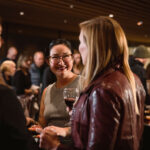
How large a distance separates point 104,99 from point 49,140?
38cm

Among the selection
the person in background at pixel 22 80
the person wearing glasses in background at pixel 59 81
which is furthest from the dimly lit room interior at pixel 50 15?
the person wearing glasses in background at pixel 59 81

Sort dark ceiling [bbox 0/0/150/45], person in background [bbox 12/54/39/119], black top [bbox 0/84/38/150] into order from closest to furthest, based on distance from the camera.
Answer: black top [bbox 0/84/38/150]
person in background [bbox 12/54/39/119]
dark ceiling [bbox 0/0/150/45]

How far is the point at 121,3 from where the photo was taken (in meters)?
5.69

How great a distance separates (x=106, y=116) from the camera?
939mm

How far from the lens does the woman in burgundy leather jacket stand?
3.10 feet

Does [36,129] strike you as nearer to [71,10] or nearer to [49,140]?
[49,140]

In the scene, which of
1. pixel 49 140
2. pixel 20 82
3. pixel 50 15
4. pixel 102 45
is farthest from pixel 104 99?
pixel 50 15

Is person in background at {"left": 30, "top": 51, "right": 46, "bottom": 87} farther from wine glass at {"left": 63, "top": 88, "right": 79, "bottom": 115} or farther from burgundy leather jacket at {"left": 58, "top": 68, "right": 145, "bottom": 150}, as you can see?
burgundy leather jacket at {"left": 58, "top": 68, "right": 145, "bottom": 150}

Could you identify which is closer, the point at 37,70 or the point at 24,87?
the point at 24,87

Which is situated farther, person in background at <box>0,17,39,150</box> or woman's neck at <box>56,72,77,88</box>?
woman's neck at <box>56,72,77,88</box>

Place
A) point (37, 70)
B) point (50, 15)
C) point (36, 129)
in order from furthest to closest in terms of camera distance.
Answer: point (50, 15)
point (37, 70)
point (36, 129)

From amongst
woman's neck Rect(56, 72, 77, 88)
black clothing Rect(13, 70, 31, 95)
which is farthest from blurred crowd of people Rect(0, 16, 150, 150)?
black clothing Rect(13, 70, 31, 95)

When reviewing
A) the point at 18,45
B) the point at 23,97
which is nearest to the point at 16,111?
the point at 23,97

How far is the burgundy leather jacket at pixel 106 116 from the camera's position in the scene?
938 millimetres
